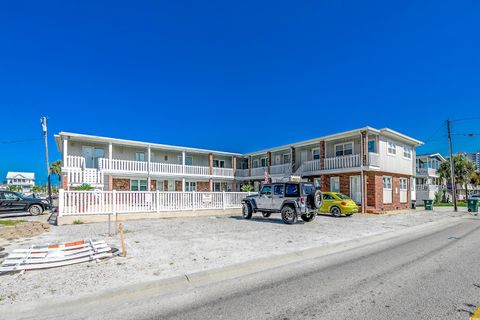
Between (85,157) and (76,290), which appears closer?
(76,290)

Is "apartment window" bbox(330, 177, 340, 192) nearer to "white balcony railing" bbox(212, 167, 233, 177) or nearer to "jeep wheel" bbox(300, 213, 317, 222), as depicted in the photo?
"jeep wheel" bbox(300, 213, 317, 222)

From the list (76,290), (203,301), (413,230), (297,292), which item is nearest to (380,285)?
(297,292)

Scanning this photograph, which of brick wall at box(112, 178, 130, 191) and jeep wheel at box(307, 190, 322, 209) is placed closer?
jeep wheel at box(307, 190, 322, 209)

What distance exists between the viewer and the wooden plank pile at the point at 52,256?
5.76 metres

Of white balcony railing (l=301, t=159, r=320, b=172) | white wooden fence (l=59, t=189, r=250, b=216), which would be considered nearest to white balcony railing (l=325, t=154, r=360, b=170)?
white balcony railing (l=301, t=159, r=320, b=172)

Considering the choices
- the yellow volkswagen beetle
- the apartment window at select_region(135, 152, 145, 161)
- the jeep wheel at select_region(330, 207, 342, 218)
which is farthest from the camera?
the apartment window at select_region(135, 152, 145, 161)

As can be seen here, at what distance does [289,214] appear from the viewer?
1420 cm

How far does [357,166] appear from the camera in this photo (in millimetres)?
22156

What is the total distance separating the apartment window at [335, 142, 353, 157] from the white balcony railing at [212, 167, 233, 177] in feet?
44.7

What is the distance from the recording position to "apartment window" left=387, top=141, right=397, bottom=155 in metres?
24.4

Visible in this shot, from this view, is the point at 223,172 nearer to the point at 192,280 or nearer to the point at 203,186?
the point at 203,186

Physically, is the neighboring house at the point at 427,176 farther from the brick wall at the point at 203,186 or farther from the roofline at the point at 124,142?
the brick wall at the point at 203,186

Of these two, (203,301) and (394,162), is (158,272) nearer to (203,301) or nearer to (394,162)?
(203,301)

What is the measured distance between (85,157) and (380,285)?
86.2 feet
